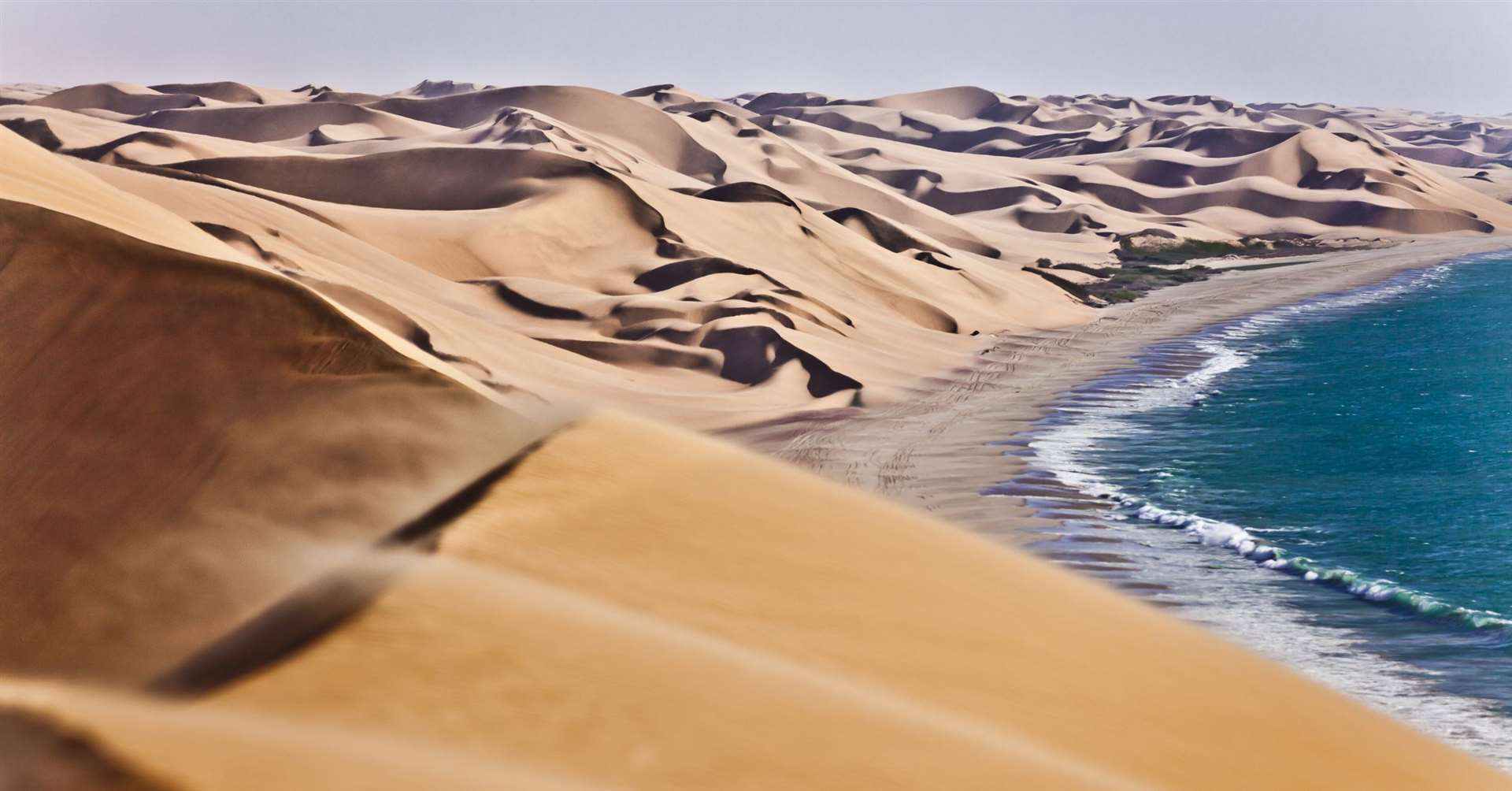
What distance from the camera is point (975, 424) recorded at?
1964 cm

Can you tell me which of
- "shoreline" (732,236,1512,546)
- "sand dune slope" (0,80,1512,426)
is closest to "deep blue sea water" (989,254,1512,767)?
"shoreline" (732,236,1512,546)

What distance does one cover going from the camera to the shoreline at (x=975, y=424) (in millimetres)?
15055

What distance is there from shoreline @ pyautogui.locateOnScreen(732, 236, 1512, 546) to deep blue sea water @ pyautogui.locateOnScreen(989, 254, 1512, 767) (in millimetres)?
507

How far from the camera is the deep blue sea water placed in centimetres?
1033

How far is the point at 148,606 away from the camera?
4496 mm

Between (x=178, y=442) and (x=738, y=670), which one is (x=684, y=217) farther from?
(x=738, y=670)

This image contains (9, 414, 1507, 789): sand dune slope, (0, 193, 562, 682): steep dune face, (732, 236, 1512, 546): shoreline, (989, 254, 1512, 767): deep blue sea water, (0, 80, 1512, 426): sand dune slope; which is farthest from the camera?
(0, 80, 1512, 426): sand dune slope

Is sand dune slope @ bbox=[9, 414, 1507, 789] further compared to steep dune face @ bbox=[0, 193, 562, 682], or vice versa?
steep dune face @ bbox=[0, 193, 562, 682]

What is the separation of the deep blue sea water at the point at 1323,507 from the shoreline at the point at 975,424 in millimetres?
507

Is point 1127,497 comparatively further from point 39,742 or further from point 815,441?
point 39,742

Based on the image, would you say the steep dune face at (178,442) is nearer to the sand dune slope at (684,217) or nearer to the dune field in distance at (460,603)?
the dune field in distance at (460,603)

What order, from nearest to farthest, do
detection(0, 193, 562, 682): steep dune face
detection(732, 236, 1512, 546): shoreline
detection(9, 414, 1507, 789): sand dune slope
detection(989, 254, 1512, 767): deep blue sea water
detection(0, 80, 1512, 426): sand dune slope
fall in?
detection(9, 414, 1507, 789): sand dune slope
detection(0, 193, 562, 682): steep dune face
detection(989, 254, 1512, 767): deep blue sea water
detection(732, 236, 1512, 546): shoreline
detection(0, 80, 1512, 426): sand dune slope

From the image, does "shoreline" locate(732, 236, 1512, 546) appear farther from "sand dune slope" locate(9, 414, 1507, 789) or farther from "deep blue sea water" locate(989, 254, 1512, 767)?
"sand dune slope" locate(9, 414, 1507, 789)

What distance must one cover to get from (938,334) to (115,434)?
24.2 m
